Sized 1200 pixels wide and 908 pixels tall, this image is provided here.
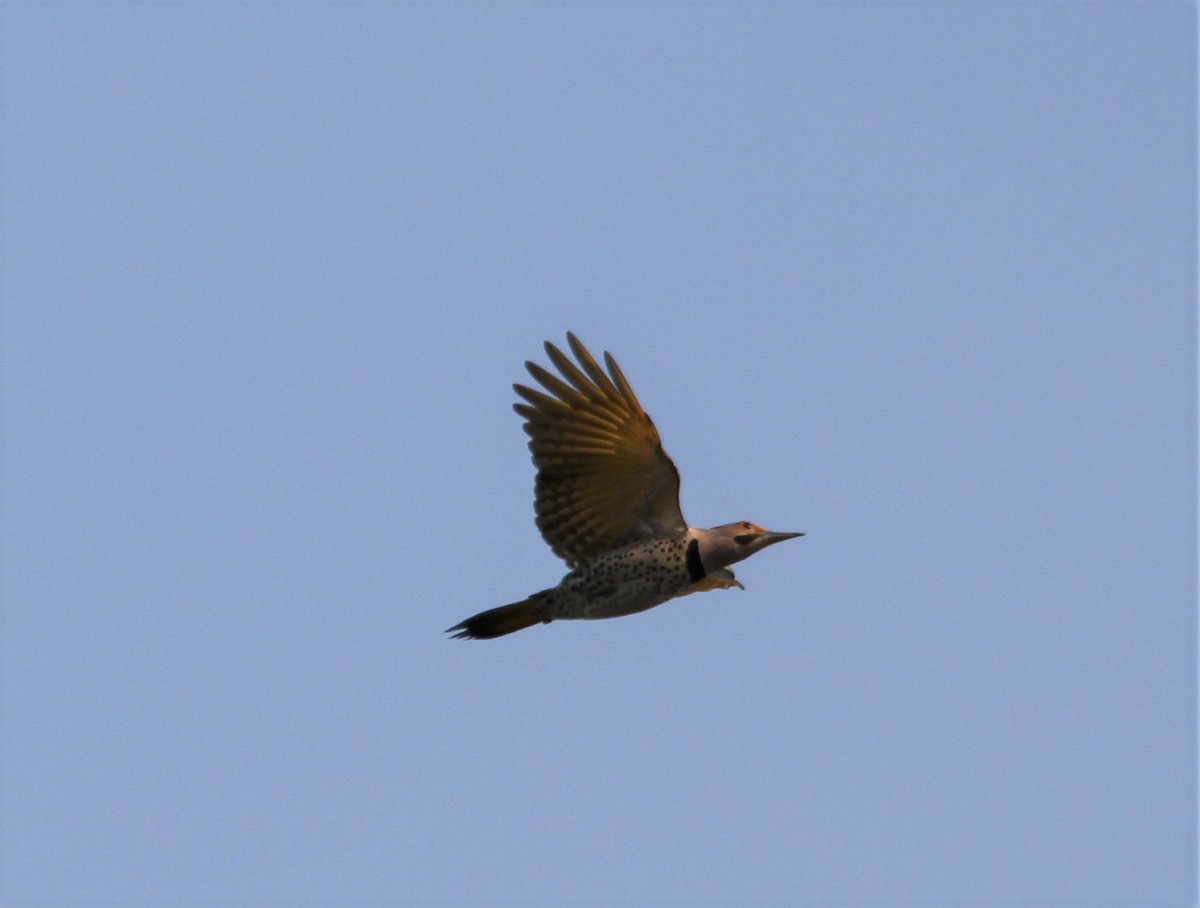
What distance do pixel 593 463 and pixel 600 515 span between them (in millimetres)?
346

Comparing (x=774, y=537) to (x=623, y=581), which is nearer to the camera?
(x=623, y=581)

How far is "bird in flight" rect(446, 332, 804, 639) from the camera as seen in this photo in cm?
1230

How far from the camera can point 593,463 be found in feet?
40.5

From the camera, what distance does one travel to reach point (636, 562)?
490 inches

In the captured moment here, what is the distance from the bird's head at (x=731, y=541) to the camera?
41.1 ft

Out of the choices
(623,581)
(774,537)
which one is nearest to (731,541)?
(774,537)

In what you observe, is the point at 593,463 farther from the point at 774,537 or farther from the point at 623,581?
the point at 774,537

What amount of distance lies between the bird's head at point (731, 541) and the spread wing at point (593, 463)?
0.62 feet

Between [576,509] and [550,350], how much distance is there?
3.24ft

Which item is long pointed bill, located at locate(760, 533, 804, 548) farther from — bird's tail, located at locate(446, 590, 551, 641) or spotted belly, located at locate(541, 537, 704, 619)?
bird's tail, located at locate(446, 590, 551, 641)

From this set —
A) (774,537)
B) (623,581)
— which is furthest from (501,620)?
(774,537)

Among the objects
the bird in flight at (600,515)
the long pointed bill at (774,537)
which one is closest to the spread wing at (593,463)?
the bird in flight at (600,515)

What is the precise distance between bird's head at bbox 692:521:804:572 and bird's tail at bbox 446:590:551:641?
3.33 feet

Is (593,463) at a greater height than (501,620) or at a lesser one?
greater
